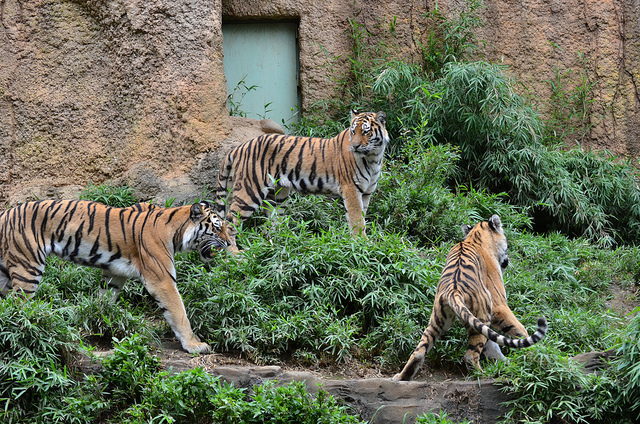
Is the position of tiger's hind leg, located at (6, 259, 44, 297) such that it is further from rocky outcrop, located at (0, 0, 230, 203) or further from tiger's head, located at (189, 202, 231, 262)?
rocky outcrop, located at (0, 0, 230, 203)

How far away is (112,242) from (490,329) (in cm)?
268

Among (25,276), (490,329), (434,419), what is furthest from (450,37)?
(25,276)

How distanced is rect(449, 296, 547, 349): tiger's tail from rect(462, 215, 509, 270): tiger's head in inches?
29.8

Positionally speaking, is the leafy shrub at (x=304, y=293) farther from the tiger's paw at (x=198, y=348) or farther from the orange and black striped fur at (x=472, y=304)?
the orange and black striped fur at (x=472, y=304)

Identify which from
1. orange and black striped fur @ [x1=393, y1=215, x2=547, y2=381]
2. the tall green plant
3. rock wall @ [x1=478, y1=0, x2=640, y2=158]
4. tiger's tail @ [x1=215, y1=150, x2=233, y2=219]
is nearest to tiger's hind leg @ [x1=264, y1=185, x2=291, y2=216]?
tiger's tail @ [x1=215, y1=150, x2=233, y2=219]

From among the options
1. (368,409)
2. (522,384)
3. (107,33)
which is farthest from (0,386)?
(107,33)

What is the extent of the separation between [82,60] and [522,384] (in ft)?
17.3

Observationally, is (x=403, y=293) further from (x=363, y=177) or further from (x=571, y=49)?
(x=571, y=49)

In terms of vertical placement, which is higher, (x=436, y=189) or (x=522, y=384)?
(x=436, y=189)

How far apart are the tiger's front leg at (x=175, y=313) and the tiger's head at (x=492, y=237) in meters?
2.07

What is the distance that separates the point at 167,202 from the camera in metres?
6.21

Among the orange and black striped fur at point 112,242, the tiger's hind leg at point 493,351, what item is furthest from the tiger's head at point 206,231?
the tiger's hind leg at point 493,351

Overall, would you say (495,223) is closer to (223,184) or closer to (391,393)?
(391,393)

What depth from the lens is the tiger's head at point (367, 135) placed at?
241 inches
